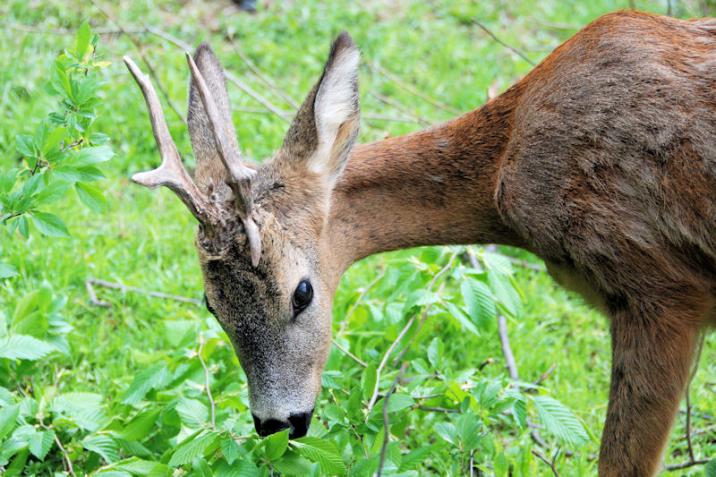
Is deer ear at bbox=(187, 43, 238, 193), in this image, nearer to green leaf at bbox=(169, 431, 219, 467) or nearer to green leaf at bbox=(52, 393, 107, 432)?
green leaf at bbox=(169, 431, 219, 467)

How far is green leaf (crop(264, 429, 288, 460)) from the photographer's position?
11.5ft

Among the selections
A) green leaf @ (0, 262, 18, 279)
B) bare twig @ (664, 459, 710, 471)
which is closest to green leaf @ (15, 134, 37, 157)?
green leaf @ (0, 262, 18, 279)

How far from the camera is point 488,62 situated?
847 centimetres

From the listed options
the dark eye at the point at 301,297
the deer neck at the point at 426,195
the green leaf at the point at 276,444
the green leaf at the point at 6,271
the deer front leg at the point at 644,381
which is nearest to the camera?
the green leaf at the point at 276,444

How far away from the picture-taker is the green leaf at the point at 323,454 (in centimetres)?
354

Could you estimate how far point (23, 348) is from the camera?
13.9ft

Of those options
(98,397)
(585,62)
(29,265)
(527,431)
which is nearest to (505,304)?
(527,431)

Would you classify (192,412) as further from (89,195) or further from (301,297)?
(89,195)

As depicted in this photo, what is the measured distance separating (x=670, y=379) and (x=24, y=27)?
621cm

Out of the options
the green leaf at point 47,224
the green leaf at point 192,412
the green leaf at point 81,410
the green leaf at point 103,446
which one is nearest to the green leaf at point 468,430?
the green leaf at point 192,412

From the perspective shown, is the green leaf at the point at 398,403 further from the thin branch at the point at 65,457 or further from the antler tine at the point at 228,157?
the thin branch at the point at 65,457

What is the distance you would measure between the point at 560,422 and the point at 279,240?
4.46 ft

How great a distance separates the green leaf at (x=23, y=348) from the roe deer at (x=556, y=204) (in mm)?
788

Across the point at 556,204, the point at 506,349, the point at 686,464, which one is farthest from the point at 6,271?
the point at 686,464
